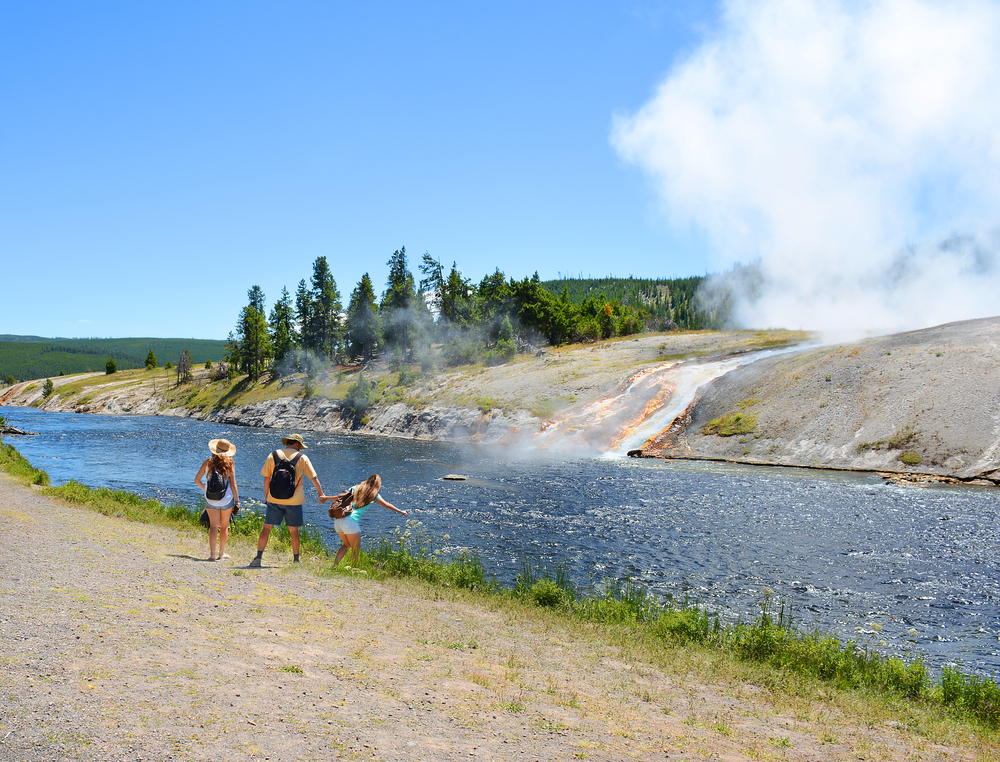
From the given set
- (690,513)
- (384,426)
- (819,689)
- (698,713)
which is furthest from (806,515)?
(384,426)

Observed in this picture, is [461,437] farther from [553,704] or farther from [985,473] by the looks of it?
[553,704]

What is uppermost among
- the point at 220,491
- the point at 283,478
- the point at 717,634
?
the point at 283,478

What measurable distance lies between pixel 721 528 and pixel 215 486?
20.8 metres

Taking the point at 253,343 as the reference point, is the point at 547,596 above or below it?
below

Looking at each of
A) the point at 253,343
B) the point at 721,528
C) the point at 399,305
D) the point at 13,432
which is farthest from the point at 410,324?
the point at 721,528

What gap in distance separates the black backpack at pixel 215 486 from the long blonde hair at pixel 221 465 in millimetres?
83

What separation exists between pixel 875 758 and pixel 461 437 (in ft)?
208

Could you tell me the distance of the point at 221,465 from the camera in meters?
14.7

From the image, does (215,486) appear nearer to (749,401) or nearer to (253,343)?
(749,401)

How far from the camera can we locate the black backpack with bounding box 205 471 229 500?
48.1 ft

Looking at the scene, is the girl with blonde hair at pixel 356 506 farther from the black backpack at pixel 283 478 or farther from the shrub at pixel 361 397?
the shrub at pixel 361 397

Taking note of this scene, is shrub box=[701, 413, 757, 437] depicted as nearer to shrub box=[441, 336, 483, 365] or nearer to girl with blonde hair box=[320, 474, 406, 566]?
girl with blonde hair box=[320, 474, 406, 566]

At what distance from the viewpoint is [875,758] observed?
7777 millimetres

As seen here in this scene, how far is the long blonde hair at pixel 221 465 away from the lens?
14633 millimetres
